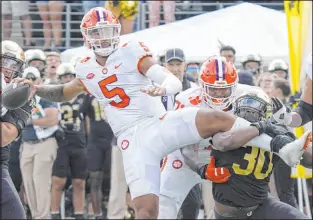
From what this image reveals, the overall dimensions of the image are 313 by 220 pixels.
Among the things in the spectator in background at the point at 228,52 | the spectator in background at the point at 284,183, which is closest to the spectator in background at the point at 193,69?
the spectator in background at the point at 228,52

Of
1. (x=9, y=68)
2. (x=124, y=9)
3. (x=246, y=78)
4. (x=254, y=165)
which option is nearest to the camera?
(x=254, y=165)

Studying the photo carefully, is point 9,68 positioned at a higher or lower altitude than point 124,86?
higher

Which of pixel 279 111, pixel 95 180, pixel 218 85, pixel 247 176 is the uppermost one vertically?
pixel 218 85

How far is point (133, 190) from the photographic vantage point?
20.9ft

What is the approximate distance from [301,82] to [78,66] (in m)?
2.48

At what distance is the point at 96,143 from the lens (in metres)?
9.48

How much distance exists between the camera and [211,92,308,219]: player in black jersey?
5680 mm

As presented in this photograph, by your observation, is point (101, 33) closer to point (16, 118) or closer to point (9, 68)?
point (9, 68)

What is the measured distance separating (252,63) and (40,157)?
8.09 ft

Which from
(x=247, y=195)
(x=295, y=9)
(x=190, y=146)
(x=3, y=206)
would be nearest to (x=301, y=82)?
(x=295, y=9)

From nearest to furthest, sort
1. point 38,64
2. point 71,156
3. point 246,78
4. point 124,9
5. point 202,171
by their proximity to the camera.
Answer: point 202,171 < point 246,78 < point 71,156 < point 38,64 < point 124,9

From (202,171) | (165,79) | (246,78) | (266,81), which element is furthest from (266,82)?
(202,171)

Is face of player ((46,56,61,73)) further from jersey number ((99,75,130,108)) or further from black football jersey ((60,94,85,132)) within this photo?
jersey number ((99,75,130,108))

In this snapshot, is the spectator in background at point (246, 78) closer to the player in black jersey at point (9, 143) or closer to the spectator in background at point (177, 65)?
the spectator in background at point (177, 65)
